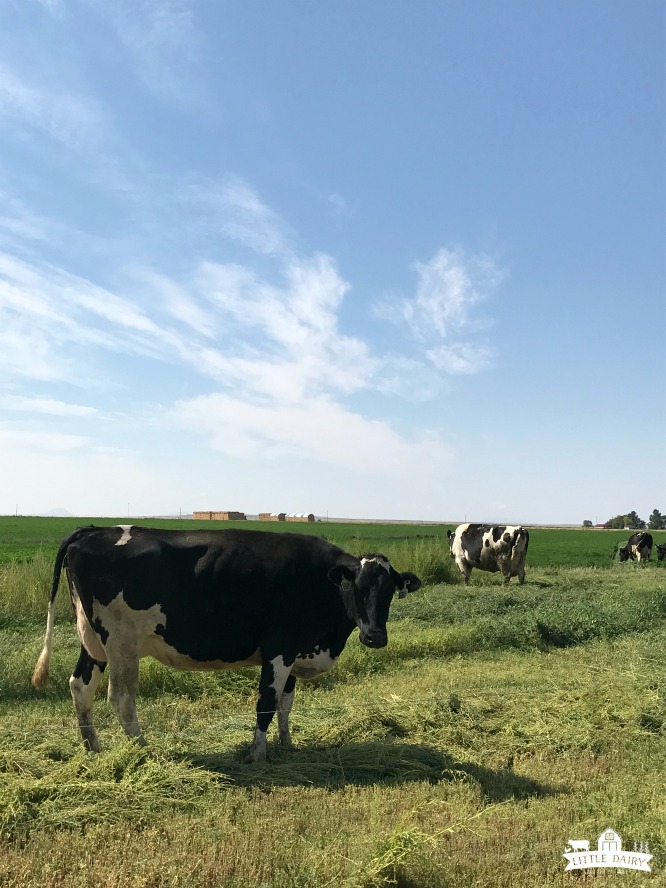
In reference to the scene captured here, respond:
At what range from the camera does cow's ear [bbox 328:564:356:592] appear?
24.7 ft

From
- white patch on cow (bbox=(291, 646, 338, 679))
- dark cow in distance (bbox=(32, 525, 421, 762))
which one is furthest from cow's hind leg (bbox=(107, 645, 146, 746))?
white patch on cow (bbox=(291, 646, 338, 679))

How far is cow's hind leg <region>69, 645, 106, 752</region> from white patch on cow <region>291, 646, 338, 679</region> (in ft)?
6.68

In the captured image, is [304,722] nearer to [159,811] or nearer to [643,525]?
[159,811]

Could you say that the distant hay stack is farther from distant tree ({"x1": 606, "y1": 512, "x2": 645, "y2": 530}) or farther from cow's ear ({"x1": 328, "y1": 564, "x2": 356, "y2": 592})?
cow's ear ({"x1": 328, "y1": 564, "x2": 356, "y2": 592})

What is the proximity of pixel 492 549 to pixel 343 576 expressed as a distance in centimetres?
1834

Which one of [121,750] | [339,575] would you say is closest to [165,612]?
[121,750]

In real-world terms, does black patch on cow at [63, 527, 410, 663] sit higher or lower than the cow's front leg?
higher

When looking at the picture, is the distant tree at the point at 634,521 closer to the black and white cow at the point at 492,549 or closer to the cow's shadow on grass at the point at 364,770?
the black and white cow at the point at 492,549

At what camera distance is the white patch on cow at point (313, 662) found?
7.69 meters

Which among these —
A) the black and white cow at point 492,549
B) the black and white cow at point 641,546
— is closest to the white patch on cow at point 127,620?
the black and white cow at point 492,549

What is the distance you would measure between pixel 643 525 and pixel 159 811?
155192 mm

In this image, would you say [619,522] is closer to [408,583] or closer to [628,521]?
[628,521]

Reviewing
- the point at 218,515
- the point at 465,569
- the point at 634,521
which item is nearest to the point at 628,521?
the point at 634,521

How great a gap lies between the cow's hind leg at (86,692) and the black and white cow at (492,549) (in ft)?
61.1
